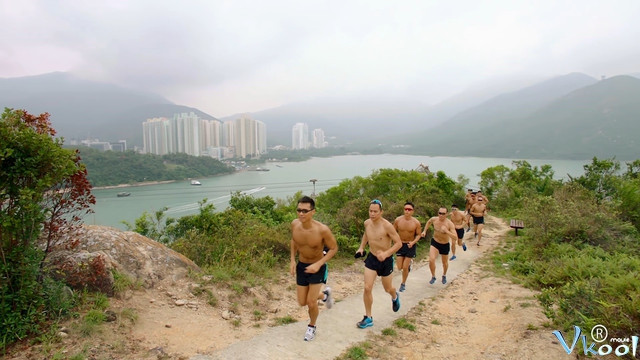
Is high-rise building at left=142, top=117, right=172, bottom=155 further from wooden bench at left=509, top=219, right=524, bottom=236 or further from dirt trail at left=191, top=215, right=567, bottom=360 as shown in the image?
dirt trail at left=191, top=215, right=567, bottom=360

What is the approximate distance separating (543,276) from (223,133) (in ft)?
381

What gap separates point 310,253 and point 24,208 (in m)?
2.88

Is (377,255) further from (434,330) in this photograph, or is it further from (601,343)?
(601,343)

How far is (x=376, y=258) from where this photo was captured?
433cm

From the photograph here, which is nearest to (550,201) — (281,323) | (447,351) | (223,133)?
(447,351)

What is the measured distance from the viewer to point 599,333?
136 inches

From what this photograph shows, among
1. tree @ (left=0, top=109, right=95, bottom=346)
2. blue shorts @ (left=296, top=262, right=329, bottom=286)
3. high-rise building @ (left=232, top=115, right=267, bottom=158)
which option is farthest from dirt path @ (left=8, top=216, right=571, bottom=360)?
high-rise building @ (left=232, top=115, right=267, bottom=158)

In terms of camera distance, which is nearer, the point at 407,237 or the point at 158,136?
the point at 407,237

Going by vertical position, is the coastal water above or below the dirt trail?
below

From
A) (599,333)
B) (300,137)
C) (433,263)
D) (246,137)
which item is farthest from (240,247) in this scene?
(300,137)

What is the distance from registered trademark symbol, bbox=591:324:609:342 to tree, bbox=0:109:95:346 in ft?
18.6

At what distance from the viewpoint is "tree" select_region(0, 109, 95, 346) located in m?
3.12

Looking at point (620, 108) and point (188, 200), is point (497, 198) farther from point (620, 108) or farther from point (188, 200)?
point (620, 108)

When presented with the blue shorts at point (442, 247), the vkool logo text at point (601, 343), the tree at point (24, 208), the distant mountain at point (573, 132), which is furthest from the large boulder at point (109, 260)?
the distant mountain at point (573, 132)
